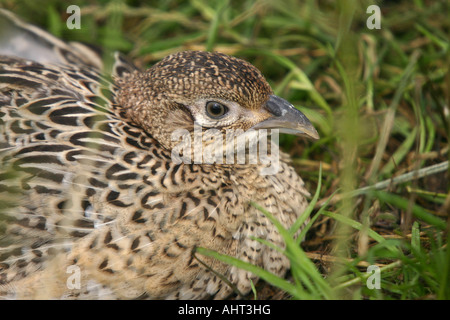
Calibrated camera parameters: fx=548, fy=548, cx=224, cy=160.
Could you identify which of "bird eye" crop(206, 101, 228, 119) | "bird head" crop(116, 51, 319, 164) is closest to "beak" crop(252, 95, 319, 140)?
"bird head" crop(116, 51, 319, 164)

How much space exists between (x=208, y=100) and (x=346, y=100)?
2.52 ft

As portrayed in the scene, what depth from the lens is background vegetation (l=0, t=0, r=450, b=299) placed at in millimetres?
2721

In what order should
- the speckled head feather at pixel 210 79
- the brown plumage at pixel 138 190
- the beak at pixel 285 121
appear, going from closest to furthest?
the brown plumage at pixel 138 190 → the speckled head feather at pixel 210 79 → the beak at pixel 285 121

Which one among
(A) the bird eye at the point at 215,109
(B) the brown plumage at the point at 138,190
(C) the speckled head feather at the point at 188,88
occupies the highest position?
(C) the speckled head feather at the point at 188,88

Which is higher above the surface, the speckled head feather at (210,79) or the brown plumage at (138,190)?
the speckled head feather at (210,79)

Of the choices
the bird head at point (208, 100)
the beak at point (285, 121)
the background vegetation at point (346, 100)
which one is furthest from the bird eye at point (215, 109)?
the background vegetation at point (346, 100)

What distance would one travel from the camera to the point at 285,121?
2.91 meters

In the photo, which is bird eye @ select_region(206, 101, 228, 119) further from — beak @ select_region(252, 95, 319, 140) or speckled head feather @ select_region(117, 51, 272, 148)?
beak @ select_region(252, 95, 319, 140)

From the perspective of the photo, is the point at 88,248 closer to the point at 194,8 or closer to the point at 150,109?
the point at 150,109

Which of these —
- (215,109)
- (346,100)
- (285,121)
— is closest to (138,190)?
(215,109)

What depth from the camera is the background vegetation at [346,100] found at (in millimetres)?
2721

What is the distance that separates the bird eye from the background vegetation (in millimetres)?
644

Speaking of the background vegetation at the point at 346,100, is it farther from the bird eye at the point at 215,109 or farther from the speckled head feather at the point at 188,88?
the bird eye at the point at 215,109
